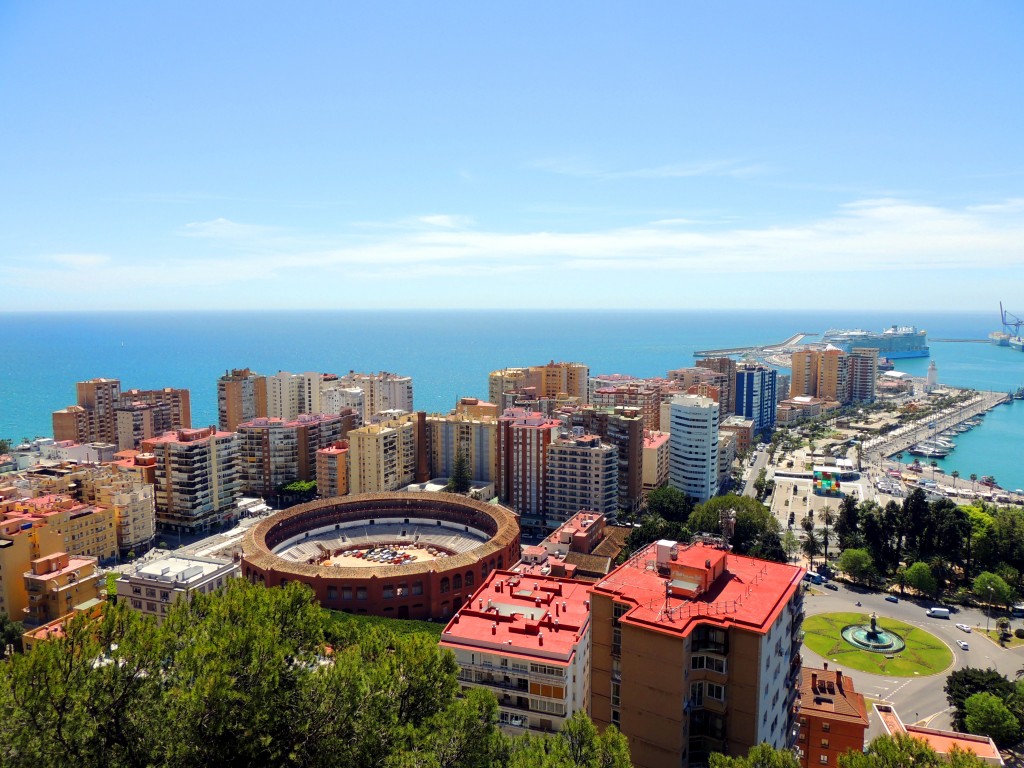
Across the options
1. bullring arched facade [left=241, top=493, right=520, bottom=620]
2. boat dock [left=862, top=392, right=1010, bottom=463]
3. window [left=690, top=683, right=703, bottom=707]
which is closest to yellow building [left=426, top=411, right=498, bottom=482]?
bullring arched facade [left=241, top=493, right=520, bottom=620]

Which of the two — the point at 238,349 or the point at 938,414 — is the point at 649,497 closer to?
the point at 938,414

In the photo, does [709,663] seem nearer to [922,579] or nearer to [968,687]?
[968,687]

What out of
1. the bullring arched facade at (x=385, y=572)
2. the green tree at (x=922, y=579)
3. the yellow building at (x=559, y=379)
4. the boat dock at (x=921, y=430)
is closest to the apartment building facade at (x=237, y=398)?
the yellow building at (x=559, y=379)

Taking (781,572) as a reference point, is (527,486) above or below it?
below

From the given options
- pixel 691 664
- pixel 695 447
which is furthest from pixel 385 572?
pixel 695 447

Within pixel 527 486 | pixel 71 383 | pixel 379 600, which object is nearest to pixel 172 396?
pixel 527 486

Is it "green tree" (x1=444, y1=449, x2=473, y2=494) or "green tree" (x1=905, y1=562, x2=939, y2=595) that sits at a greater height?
"green tree" (x1=444, y1=449, x2=473, y2=494)

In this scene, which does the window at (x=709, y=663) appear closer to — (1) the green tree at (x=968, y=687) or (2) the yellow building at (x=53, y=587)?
(1) the green tree at (x=968, y=687)

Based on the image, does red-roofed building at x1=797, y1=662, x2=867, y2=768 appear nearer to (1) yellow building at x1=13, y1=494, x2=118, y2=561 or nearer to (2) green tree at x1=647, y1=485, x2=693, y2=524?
(2) green tree at x1=647, y1=485, x2=693, y2=524
